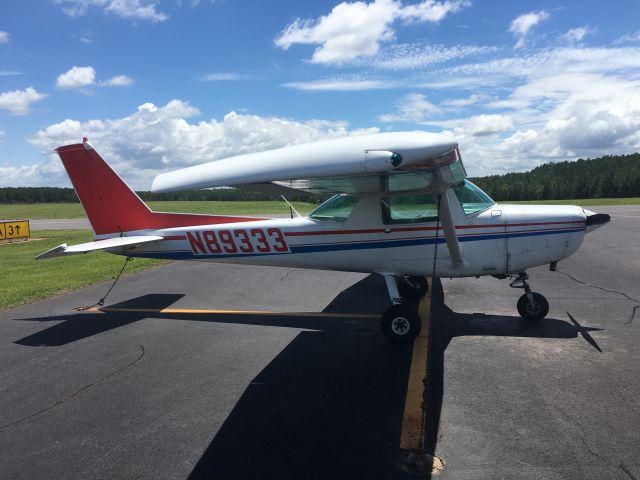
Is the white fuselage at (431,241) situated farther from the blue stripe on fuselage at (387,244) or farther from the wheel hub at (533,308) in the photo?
the wheel hub at (533,308)

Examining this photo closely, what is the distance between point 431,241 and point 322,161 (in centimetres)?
307

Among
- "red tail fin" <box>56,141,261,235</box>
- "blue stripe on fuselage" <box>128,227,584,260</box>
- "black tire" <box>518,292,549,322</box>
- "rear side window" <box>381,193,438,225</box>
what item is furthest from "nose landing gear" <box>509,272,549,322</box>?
"red tail fin" <box>56,141,261,235</box>

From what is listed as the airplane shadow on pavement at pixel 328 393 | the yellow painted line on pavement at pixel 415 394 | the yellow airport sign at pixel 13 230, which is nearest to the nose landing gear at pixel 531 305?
the airplane shadow on pavement at pixel 328 393

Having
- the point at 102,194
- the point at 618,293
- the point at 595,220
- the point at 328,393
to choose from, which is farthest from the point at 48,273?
the point at 618,293

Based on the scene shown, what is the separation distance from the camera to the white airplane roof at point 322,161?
129 inches

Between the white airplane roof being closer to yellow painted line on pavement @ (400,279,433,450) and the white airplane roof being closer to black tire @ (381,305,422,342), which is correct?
yellow painted line on pavement @ (400,279,433,450)

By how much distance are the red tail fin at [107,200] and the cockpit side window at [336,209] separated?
1254mm

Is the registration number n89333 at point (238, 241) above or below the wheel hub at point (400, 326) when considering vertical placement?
above

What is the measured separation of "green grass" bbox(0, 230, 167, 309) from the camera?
8.89 metres

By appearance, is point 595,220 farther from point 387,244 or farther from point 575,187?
point 575,187

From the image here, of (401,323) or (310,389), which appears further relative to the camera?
(401,323)

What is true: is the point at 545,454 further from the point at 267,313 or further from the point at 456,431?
the point at 267,313

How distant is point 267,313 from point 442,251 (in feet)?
9.48

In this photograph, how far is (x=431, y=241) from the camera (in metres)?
5.91
